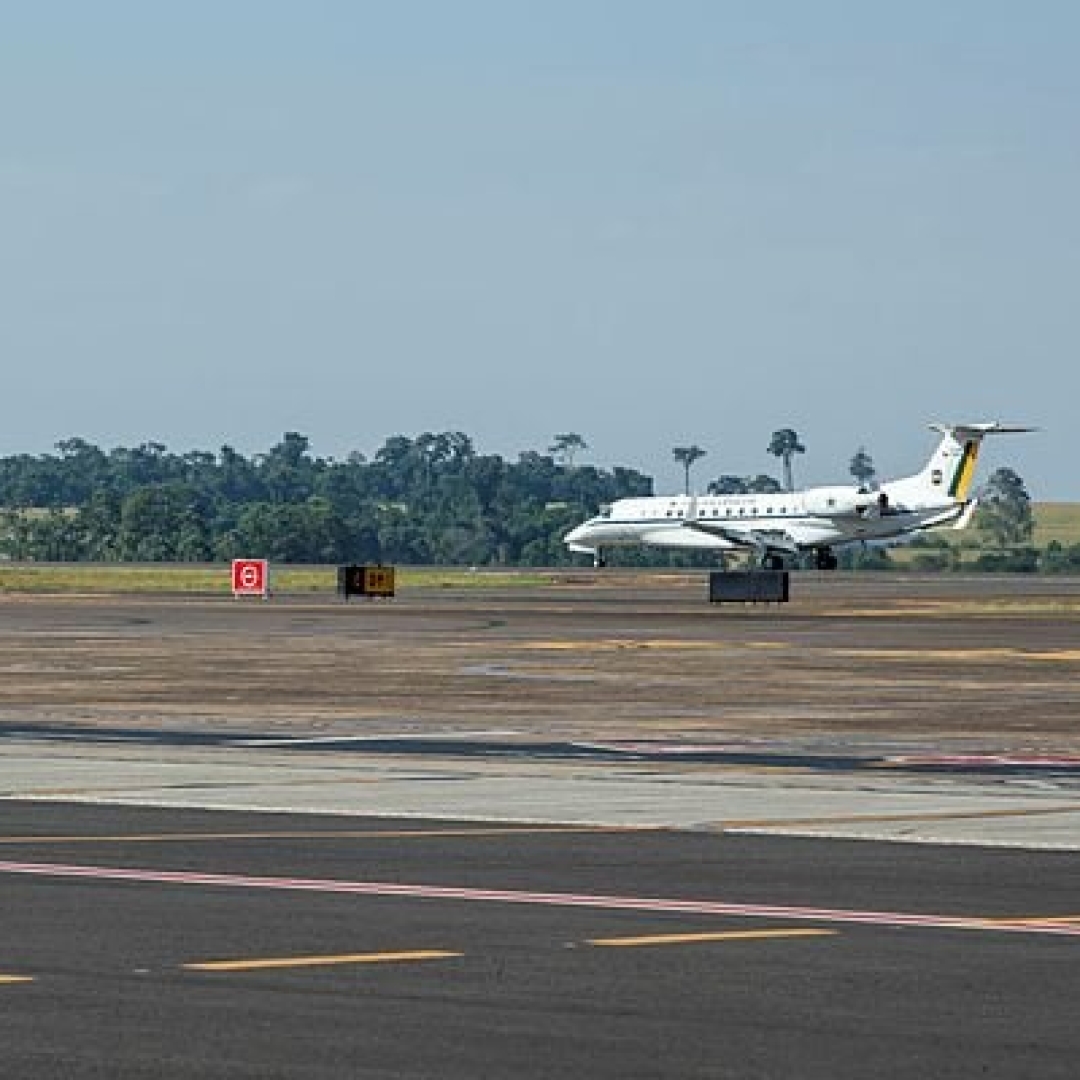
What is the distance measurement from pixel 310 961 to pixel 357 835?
9.67 m

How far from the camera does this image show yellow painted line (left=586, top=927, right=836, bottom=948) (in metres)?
22.0

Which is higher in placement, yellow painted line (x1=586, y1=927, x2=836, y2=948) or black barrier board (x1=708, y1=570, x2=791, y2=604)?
black barrier board (x1=708, y1=570, x2=791, y2=604)

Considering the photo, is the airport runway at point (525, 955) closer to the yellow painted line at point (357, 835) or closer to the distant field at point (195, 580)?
the yellow painted line at point (357, 835)

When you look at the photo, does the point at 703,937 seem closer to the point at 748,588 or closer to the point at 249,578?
the point at 748,588

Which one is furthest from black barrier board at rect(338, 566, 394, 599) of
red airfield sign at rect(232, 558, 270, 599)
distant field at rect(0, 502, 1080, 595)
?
distant field at rect(0, 502, 1080, 595)

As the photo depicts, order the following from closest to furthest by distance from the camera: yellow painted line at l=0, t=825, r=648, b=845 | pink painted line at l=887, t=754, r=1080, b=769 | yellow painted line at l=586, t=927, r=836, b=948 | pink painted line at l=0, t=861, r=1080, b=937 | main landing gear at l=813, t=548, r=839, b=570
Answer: yellow painted line at l=586, t=927, r=836, b=948 → pink painted line at l=0, t=861, r=1080, b=937 → yellow painted line at l=0, t=825, r=648, b=845 → pink painted line at l=887, t=754, r=1080, b=769 → main landing gear at l=813, t=548, r=839, b=570

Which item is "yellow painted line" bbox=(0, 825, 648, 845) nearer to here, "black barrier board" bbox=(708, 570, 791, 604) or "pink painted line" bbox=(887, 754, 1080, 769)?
"pink painted line" bbox=(887, 754, 1080, 769)

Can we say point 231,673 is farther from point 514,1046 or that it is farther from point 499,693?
point 514,1046

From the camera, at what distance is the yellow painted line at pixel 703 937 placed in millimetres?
22016

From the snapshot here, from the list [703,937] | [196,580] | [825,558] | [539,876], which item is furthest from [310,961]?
[825,558]

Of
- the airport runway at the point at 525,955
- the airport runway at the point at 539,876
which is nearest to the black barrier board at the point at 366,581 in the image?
the airport runway at the point at 539,876

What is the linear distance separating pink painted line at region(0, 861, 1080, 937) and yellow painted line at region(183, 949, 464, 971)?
320 cm

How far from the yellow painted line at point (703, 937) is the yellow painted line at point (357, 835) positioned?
788 cm

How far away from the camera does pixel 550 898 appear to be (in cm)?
2491
